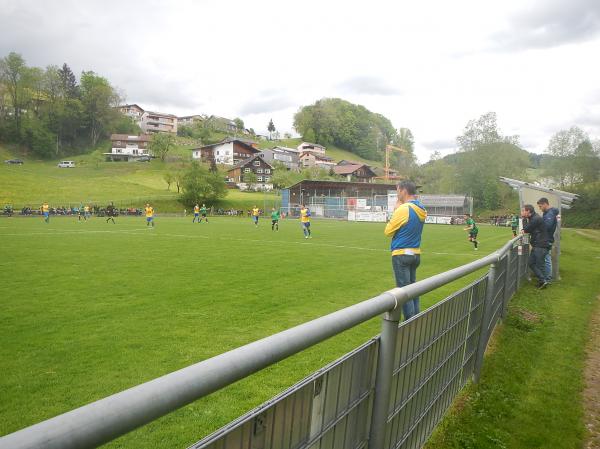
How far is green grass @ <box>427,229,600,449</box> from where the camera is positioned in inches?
143

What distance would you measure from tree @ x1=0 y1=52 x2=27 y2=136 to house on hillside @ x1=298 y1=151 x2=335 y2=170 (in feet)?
234

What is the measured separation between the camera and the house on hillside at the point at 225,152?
9950 cm

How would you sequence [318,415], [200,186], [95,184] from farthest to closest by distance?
[95,184]
[200,186]
[318,415]

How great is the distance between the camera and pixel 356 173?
336ft

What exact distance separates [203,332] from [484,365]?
381 centimetres

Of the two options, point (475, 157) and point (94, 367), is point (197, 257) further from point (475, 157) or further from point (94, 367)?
point (475, 157)

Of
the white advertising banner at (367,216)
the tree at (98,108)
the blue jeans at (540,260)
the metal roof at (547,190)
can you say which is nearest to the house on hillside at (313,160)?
the tree at (98,108)

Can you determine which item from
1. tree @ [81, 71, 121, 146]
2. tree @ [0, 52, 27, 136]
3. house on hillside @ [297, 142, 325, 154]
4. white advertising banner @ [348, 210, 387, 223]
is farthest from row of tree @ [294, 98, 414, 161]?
white advertising banner @ [348, 210, 387, 223]

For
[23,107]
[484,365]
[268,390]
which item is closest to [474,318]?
[484,365]

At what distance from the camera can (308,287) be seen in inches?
360

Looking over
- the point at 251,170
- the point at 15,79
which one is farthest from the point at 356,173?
the point at 15,79

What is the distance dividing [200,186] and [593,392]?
5676cm

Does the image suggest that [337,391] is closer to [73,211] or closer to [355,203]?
[355,203]

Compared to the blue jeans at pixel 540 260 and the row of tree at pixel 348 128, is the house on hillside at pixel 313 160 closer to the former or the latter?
the row of tree at pixel 348 128
